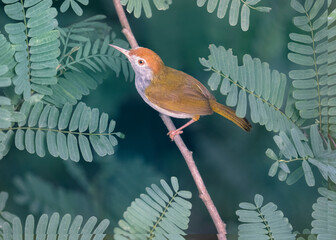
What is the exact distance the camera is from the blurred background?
135cm

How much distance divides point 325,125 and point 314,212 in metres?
0.29

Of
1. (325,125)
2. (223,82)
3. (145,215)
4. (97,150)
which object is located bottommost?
(145,215)

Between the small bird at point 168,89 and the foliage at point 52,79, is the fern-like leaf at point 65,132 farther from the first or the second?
the small bird at point 168,89

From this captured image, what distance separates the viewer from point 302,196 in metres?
1.41

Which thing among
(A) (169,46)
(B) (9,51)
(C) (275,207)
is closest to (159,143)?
(A) (169,46)

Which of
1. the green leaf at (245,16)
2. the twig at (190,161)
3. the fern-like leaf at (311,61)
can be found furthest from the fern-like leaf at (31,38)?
the fern-like leaf at (311,61)

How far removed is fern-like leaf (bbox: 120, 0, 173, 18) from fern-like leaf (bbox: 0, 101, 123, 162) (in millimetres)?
340

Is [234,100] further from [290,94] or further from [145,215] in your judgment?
[145,215]

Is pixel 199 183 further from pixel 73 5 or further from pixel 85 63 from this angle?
pixel 73 5

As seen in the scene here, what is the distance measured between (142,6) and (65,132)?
475mm

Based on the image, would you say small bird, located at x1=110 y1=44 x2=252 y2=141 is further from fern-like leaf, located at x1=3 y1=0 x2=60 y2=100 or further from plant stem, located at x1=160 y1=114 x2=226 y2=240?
fern-like leaf, located at x1=3 y1=0 x2=60 y2=100

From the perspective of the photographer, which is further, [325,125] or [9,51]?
[325,125]

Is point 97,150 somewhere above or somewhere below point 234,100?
below

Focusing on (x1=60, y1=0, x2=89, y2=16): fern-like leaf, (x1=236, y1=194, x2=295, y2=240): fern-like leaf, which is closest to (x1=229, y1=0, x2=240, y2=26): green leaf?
(x1=60, y1=0, x2=89, y2=16): fern-like leaf
